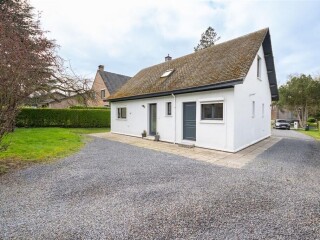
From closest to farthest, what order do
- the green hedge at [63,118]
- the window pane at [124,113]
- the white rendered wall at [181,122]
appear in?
the white rendered wall at [181,122] < the window pane at [124,113] < the green hedge at [63,118]

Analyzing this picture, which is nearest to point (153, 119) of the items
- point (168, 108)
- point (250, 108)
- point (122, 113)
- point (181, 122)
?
point (168, 108)

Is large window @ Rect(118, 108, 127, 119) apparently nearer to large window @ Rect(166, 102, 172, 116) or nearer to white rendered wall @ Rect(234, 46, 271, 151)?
large window @ Rect(166, 102, 172, 116)

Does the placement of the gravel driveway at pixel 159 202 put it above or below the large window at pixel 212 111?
below

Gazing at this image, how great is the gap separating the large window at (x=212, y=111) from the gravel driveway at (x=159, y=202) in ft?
10.3

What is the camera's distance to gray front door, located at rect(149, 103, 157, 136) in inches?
501

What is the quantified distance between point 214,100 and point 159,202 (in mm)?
6354

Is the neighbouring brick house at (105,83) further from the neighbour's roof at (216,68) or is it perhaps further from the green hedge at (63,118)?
the neighbour's roof at (216,68)

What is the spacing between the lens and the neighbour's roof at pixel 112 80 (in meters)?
30.9

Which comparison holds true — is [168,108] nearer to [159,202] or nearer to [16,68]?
[16,68]

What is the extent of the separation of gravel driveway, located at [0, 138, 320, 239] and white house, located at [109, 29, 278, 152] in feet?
9.94

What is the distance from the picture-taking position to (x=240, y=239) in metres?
2.68

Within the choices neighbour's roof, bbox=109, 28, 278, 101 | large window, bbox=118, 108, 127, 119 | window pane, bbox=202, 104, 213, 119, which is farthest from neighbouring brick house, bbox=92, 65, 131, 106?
window pane, bbox=202, 104, 213, 119

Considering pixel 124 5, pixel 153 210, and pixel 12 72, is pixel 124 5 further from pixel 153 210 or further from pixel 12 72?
pixel 153 210

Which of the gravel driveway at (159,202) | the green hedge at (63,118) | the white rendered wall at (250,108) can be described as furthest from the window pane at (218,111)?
the green hedge at (63,118)
